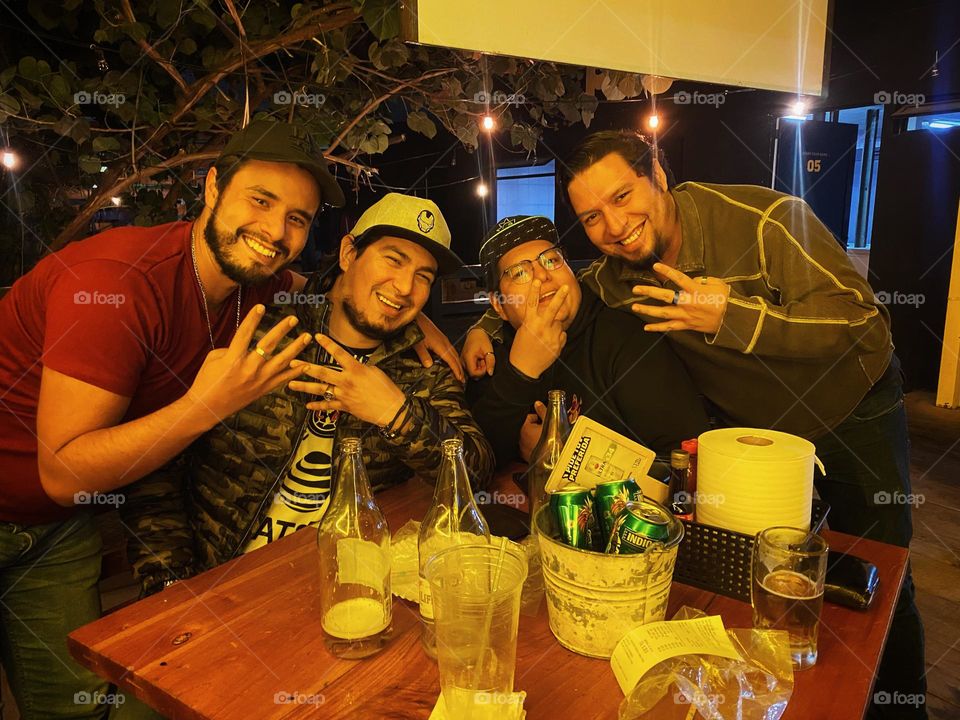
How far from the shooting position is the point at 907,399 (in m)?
5.58

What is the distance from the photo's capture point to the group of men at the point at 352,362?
1.45m

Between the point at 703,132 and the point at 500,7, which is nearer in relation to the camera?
the point at 500,7

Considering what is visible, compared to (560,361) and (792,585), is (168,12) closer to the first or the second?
(560,361)

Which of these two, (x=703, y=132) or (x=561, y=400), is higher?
(x=703, y=132)

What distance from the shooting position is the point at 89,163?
7.66 feet

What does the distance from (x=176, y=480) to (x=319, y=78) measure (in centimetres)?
128

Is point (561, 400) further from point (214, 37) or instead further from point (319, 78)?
point (214, 37)

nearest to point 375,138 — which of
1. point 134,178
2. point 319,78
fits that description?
point 319,78

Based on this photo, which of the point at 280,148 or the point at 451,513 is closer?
the point at 451,513

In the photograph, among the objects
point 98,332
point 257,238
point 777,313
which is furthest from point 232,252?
point 777,313

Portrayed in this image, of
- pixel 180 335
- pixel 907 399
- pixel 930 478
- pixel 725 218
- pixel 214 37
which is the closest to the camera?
pixel 180 335

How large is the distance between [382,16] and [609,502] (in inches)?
57.5

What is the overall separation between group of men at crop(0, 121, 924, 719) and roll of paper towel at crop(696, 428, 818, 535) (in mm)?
571

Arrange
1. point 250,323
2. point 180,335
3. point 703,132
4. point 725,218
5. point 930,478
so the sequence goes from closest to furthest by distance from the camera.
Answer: point 250,323
point 180,335
point 725,218
point 930,478
point 703,132
